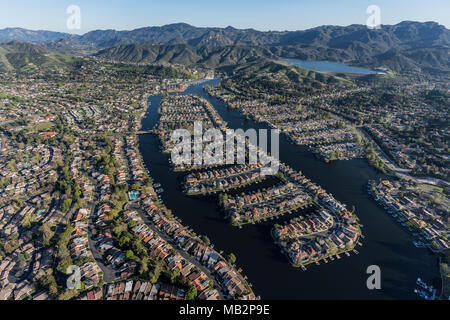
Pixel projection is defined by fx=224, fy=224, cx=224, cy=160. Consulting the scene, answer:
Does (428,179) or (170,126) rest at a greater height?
Answer: (170,126)

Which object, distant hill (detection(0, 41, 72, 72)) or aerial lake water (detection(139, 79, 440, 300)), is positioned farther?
distant hill (detection(0, 41, 72, 72))

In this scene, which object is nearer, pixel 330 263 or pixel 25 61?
pixel 330 263

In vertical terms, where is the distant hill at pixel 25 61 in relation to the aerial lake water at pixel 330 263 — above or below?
above

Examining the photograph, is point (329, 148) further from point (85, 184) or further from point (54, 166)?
point (54, 166)

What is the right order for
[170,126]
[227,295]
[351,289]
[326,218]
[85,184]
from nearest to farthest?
[227,295], [351,289], [326,218], [85,184], [170,126]

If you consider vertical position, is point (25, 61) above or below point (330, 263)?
above

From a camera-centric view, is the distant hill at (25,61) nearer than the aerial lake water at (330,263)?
No

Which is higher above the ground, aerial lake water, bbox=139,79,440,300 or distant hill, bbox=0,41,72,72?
distant hill, bbox=0,41,72,72
